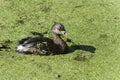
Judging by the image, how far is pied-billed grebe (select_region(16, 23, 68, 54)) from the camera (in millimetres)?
8242

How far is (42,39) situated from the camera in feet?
27.2

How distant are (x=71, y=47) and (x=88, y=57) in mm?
537

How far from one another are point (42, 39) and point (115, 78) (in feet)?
5.31

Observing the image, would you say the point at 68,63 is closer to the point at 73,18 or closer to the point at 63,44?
the point at 63,44

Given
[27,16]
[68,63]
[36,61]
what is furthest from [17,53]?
[27,16]

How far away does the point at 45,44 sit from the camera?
8312mm

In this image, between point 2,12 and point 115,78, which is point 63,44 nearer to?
point 115,78

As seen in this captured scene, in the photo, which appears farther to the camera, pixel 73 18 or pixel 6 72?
pixel 73 18

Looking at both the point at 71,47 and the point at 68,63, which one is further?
the point at 71,47

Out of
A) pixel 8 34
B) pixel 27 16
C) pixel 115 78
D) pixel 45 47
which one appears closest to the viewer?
pixel 115 78

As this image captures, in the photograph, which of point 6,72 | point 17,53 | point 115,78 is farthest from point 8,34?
point 115,78

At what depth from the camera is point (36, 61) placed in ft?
26.5

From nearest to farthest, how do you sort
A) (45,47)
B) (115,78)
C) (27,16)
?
(115,78), (45,47), (27,16)

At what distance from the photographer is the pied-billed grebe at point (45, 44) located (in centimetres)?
824
